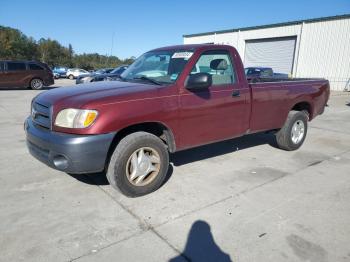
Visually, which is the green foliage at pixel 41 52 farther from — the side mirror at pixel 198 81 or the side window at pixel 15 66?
the side mirror at pixel 198 81

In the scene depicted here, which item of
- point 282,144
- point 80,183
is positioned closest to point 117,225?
point 80,183

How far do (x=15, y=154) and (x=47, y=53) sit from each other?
6796 cm

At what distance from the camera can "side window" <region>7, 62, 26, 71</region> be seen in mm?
18062

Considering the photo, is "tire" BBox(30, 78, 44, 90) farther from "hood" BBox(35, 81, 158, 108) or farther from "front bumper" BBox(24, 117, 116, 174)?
"front bumper" BBox(24, 117, 116, 174)

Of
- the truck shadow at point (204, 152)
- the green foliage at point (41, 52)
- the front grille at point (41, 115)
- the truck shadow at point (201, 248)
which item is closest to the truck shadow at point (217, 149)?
the truck shadow at point (204, 152)

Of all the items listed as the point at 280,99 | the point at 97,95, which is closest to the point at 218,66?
the point at 280,99

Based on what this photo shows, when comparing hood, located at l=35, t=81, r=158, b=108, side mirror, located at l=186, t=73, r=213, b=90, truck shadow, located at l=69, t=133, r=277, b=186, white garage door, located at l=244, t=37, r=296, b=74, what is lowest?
truck shadow, located at l=69, t=133, r=277, b=186

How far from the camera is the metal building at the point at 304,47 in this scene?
23078mm

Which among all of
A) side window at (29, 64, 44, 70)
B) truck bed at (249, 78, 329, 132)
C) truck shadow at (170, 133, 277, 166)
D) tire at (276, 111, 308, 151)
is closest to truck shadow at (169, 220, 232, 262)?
truck shadow at (170, 133, 277, 166)

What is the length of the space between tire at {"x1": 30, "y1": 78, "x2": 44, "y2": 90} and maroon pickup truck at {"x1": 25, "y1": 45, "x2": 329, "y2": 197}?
16.0 meters

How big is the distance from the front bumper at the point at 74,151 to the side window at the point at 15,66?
16.9m

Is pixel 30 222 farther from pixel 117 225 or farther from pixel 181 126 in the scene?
pixel 181 126

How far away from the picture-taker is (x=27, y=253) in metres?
2.75

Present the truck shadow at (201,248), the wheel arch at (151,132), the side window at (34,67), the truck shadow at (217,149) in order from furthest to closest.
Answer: the side window at (34,67) → the truck shadow at (217,149) → the wheel arch at (151,132) → the truck shadow at (201,248)
